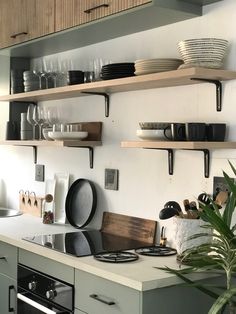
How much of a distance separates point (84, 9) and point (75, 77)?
1.40ft

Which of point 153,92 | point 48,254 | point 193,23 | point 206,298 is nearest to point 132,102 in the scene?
point 153,92

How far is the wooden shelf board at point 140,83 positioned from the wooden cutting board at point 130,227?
0.69 metres

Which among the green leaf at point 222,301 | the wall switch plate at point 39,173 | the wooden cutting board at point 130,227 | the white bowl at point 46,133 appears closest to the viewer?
the green leaf at point 222,301

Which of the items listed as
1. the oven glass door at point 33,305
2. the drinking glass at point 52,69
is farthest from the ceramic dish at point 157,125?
the drinking glass at point 52,69

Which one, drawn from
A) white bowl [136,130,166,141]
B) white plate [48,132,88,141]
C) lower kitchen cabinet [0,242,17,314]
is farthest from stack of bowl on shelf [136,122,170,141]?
lower kitchen cabinet [0,242,17,314]

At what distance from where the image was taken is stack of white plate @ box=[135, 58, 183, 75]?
232 centimetres

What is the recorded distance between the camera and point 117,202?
2.88 m

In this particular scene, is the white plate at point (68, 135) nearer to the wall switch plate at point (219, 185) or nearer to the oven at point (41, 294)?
the oven at point (41, 294)

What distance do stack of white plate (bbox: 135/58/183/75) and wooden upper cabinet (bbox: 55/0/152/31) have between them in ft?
0.84

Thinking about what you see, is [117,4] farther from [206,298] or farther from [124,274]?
[206,298]

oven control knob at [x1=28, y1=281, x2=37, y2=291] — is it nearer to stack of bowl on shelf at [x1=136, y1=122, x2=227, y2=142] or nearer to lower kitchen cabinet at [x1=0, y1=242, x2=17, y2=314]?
lower kitchen cabinet at [x1=0, y1=242, x2=17, y2=314]

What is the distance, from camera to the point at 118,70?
2559 millimetres

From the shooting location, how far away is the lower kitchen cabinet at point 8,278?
8.87ft

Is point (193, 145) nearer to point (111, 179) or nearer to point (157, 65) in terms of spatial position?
point (157, 65)
